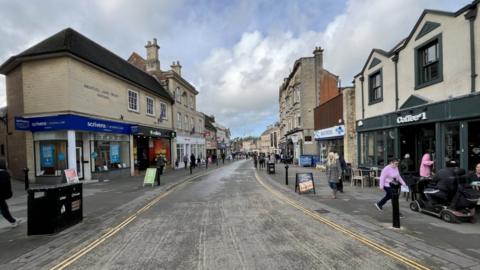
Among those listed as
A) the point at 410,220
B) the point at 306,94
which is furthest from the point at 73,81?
the point at 306,94

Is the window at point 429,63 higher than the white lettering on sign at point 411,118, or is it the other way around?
the window at point 429,63

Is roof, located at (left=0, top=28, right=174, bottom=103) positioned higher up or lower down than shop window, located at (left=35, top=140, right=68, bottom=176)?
higher up

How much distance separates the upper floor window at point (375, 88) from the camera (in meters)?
15.3

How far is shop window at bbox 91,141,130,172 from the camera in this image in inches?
730

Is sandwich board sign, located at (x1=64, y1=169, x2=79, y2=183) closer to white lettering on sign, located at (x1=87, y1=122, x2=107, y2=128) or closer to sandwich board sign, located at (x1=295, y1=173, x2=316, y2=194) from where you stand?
white lettering on sign, located at (x1=87, y1=122, x2=107, y2=128)

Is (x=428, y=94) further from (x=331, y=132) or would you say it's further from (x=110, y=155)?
(x=110, y=155)

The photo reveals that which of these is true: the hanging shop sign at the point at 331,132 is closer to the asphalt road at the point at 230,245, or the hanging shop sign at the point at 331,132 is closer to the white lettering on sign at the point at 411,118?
the white lettering on sign at the point at 411,118

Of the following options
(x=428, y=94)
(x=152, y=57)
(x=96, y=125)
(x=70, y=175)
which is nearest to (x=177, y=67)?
(x=152, y=57)

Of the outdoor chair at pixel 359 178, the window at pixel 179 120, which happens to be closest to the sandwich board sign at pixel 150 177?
the outdoor chair at pixel 359 178

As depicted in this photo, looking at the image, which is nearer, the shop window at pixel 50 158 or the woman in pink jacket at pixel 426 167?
the woman in pink jacket at pixel 426 167

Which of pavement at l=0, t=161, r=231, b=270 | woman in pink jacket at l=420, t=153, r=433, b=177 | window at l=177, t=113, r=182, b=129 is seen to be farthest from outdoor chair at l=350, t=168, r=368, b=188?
window at l=177, t=113, r=182, b=129

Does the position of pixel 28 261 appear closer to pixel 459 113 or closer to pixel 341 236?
pixel 341 236

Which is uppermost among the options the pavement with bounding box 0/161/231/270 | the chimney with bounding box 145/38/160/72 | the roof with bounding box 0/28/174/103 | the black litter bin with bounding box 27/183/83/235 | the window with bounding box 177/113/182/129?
the chimney with bounding box 145/38/160/72

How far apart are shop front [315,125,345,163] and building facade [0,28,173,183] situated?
1576 centimetres
